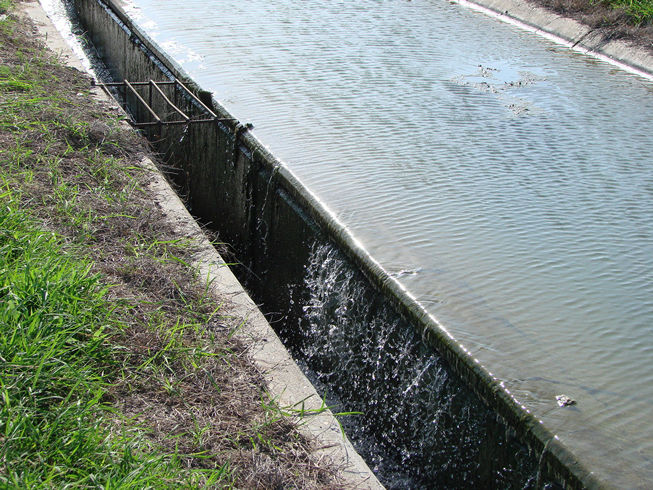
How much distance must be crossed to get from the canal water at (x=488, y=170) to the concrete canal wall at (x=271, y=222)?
6 cm

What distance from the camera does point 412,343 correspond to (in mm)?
2746

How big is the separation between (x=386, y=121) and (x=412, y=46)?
2.06 metres

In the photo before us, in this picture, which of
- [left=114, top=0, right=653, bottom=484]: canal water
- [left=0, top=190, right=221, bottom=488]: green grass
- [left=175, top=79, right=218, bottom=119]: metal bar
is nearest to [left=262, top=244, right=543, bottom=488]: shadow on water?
[left=114, top=0, right=653, bottom=484]: canal water

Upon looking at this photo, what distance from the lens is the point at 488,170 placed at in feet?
13.2

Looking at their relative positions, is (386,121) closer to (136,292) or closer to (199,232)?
(199,232)

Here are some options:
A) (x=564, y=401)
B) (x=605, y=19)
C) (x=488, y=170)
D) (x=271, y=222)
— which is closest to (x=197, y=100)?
(x=271, y=222)

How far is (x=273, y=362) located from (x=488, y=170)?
196 cm

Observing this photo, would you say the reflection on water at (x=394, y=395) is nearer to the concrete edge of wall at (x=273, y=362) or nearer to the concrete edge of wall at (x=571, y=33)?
the concrete edge of wall at (x=273, y=362)

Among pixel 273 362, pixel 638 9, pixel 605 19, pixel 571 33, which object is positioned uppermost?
pixel 638 9

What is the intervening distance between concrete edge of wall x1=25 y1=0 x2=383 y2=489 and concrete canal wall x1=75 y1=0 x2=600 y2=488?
476 mm

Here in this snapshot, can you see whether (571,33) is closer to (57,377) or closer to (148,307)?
(148,307)

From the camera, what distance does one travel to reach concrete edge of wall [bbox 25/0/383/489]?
2.27 m

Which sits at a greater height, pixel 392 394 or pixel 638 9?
pixel 638 9

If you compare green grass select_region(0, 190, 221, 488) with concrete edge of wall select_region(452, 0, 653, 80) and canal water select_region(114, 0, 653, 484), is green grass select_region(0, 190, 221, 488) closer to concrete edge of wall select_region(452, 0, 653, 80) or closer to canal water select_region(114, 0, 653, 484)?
canal water select_region(114, 0, 653, 484)
